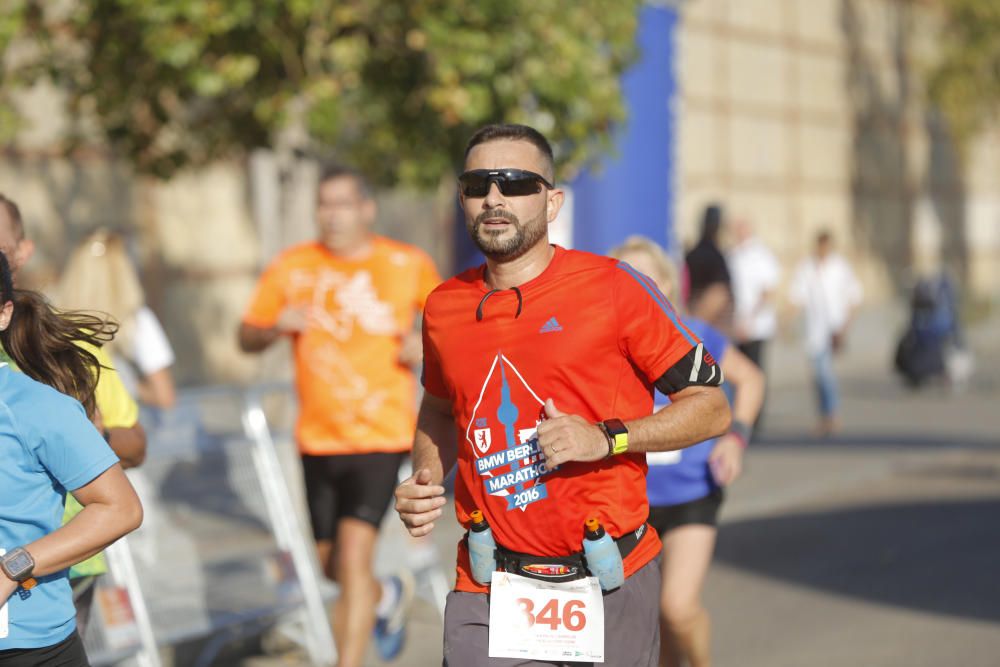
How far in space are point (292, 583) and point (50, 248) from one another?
26.9 ft

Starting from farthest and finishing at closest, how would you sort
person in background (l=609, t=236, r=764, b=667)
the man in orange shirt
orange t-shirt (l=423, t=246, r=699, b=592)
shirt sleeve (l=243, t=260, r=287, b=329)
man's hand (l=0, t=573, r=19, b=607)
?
shirt sleeve (l=243, t=260, r=287, b=329)
the man in orange shirt
person in background (l=609, t=236, r=764, b=667)
orange t-shirt (l=423, t=246, r=699, b=592)
man's hand (l=0, t=573, r=19, b=607)

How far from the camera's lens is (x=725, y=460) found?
18.0 ft

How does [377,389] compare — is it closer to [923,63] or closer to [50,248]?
[50,248]

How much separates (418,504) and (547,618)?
0.39 metres

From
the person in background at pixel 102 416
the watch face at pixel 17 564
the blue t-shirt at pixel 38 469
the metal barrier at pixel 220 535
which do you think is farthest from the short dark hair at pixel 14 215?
the metal barrier at pixel 220 535

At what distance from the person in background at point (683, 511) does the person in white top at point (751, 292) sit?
713 cm

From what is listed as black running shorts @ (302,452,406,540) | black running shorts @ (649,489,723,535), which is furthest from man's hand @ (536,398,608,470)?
black running shorts @ (302,452,406,540)

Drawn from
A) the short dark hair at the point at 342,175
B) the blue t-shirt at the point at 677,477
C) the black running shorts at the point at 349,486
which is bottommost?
the black running shorts at the point at 349,486

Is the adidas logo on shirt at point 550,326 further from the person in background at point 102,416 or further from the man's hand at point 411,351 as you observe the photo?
the man's hand at point 411,351

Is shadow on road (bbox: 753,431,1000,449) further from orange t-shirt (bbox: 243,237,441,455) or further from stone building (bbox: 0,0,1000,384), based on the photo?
orange t-shirt (bbox: 243,237,441,455)

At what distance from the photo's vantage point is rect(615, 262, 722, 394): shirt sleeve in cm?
369

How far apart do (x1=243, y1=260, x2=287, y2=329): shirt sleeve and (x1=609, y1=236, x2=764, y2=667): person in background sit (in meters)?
1.53

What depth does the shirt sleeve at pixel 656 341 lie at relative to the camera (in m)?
3.69

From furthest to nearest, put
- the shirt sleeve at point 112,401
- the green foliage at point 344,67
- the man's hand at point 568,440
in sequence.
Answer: the green foliage at point 344,67, the shirt sleeve at point 112,401, the man's hand at point 568,440
